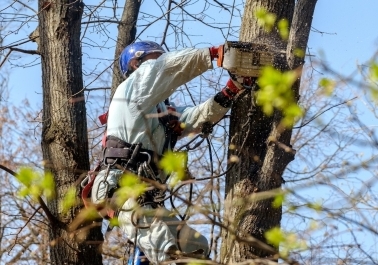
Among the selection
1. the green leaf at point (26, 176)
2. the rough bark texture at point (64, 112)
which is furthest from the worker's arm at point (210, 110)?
the green leaf at point (26, 176)

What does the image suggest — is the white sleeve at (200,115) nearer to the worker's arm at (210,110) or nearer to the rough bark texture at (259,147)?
the worker's arm at (210,110)

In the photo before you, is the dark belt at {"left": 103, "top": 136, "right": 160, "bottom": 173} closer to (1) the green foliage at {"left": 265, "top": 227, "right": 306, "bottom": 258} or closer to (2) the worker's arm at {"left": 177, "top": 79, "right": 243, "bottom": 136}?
(2) the worker's arm at {"left": 177, "top": 79, "right": 243, "bottom": 136}

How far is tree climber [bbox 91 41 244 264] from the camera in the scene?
4043 mm

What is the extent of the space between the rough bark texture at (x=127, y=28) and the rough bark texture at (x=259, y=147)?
1.93m

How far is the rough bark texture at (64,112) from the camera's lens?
4.73 metres

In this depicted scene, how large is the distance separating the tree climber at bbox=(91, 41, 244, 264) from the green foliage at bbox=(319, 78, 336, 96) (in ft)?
5.76

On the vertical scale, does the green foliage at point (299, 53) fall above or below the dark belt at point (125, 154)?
above

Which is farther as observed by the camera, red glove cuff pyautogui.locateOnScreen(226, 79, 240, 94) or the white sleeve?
the white sleeve

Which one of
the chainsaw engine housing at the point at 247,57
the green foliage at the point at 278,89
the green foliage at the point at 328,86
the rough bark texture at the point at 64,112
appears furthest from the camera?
the rough bark texture at the point at 64,112

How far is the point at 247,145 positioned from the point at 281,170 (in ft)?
0.77

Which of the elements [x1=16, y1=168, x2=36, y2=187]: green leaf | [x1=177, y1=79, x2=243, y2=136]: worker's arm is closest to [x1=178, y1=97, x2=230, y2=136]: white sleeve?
[x1=177, y1=79, x2=243, y2=136]: worker's arm

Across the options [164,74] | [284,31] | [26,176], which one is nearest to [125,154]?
[164,74]

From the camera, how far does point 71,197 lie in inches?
113

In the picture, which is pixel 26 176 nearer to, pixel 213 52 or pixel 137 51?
pixel 213 52
